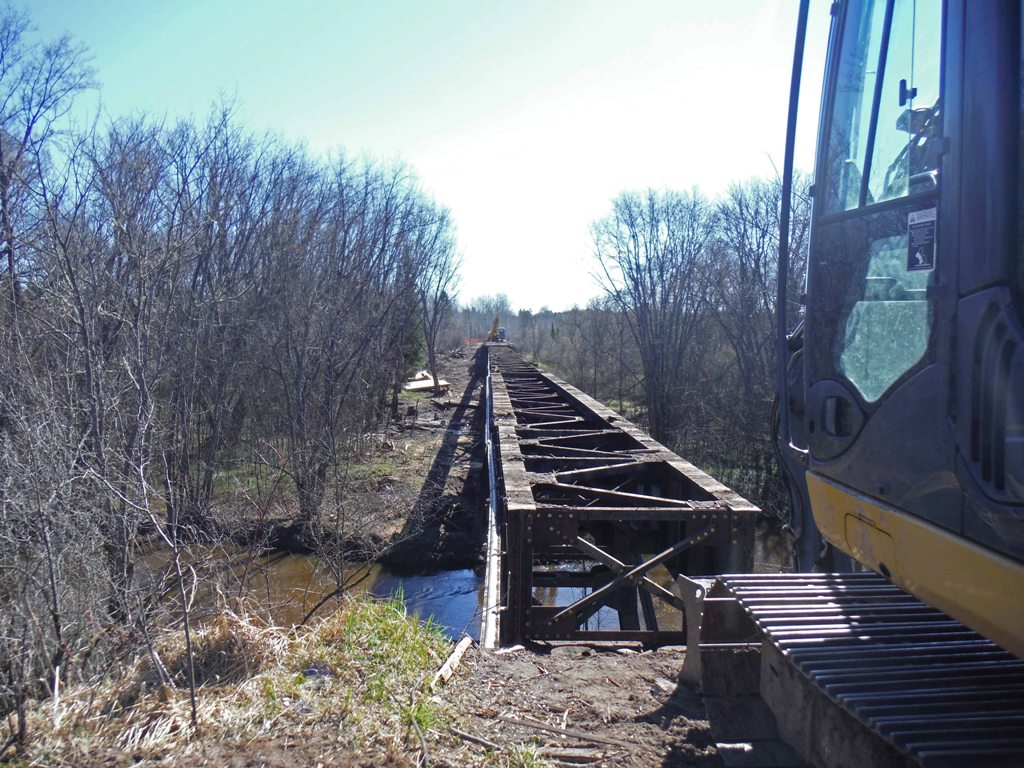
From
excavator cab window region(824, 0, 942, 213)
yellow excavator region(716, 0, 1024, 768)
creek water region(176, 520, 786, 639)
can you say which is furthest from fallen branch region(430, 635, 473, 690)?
creek water region(176, 520, 786, 639)

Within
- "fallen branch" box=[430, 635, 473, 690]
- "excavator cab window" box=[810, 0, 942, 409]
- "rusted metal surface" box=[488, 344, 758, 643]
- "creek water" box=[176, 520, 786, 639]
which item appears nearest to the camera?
"excavator cab window" box=[810, 0, 942, 409]

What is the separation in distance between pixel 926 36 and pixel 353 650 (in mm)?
4442

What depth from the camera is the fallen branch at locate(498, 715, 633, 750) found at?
3.99 m

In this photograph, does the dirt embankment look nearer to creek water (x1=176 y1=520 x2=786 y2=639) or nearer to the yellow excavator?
creek water (x1=176 y1=520 x2=786 y2=639)

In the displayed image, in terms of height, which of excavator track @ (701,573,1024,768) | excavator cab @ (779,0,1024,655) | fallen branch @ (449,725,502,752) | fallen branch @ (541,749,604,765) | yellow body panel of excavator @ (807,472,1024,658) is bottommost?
fallen branch @ (541,749,604,765)

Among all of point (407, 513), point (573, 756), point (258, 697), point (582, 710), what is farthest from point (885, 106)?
point (407, 513)

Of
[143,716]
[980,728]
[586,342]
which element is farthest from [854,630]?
[586,342]

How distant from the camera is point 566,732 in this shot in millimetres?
4102

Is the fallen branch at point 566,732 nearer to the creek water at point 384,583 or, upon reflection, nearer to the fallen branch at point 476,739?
the fallen branch at point 476,739

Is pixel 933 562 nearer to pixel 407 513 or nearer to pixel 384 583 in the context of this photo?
pixel 384 583

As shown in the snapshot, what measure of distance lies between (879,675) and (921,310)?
1285 mm

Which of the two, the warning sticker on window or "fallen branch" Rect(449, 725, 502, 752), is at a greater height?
the warning sticker on window

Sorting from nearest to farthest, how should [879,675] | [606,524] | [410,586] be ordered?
[879,675] < [606,524] < [410,586]

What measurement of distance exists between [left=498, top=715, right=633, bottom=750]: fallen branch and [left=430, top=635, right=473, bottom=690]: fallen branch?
496 millimetres
